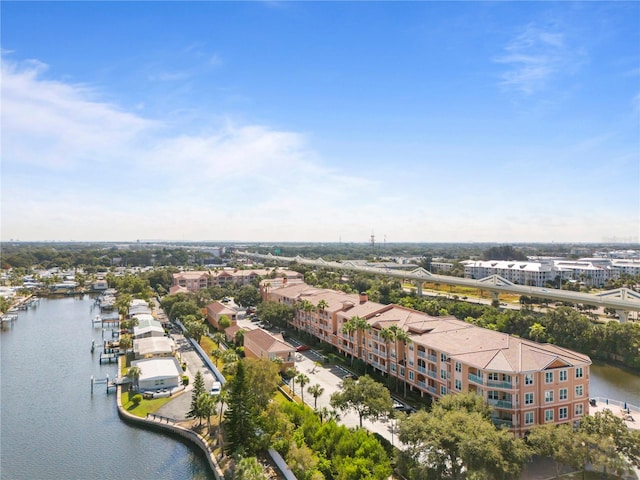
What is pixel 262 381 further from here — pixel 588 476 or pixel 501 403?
pixel 588 476

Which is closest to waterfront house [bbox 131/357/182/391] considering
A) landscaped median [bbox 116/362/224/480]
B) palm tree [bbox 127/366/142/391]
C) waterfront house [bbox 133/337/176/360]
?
palm tree [bbox 127/366/142/391]

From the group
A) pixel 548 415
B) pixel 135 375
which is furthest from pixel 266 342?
pixel 548 415

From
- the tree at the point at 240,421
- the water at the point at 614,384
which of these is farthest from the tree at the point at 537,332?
the tree at the point at 240,421

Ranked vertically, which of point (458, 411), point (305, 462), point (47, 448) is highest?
point (458, 411)

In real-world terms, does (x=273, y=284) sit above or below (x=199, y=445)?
above

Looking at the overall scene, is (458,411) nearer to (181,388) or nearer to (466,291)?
(181,388)

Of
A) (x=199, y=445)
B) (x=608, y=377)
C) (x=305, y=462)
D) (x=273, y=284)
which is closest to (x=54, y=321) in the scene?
(x=273, y=284)

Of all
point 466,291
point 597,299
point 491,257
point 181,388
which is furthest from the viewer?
point 491,257

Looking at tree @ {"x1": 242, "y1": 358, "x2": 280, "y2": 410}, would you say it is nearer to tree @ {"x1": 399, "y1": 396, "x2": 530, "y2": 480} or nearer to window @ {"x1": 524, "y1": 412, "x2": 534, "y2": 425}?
tree @ {"x1": 399, "y1": 396, "x2": 530, "y2": 480}
